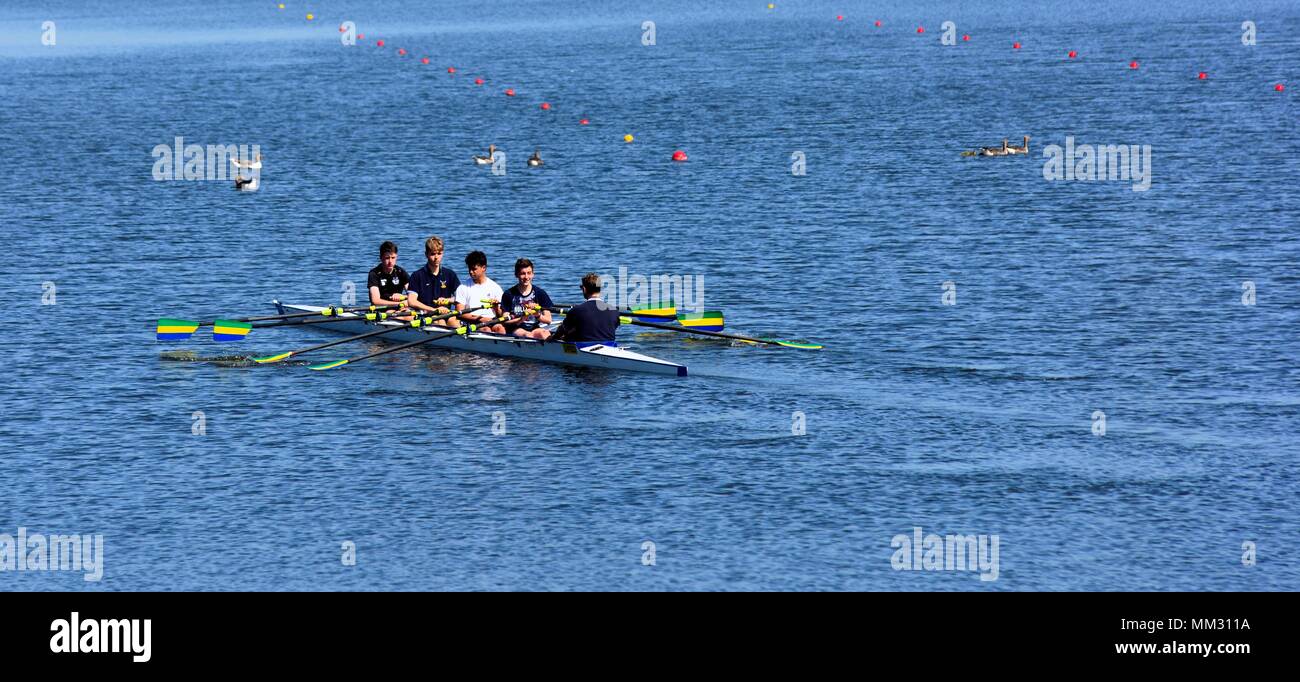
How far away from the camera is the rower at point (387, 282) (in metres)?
33.0

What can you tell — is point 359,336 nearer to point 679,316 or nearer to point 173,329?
point 173,329

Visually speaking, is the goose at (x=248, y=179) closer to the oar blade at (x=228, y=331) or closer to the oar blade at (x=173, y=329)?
the oar blade at (x=173, y=329)

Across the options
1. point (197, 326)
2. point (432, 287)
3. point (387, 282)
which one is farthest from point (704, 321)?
point (197, 326)

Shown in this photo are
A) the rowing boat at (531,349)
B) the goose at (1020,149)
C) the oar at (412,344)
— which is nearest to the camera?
the rowing boat at (531,349)

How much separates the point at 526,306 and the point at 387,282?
3.59m

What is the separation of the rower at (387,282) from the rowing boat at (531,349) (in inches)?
20.3

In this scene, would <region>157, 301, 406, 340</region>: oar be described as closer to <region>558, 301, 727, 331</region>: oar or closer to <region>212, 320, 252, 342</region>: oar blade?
<region>212, 320, 252, 342</region>: oar blade

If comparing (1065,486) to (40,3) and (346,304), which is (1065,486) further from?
(40,3)

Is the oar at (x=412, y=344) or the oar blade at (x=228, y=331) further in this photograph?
the oar blade at (x=228, y=331)

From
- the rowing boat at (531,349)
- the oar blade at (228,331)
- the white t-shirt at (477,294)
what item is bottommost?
the rowing boat at (531,349)

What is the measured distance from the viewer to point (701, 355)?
103 ft

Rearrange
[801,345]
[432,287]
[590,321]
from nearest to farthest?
1. [590,321]
2. [801,345]
3. [432,287]

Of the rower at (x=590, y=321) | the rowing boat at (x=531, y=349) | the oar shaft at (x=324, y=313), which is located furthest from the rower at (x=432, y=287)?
the rower at (x=590, y=321)
